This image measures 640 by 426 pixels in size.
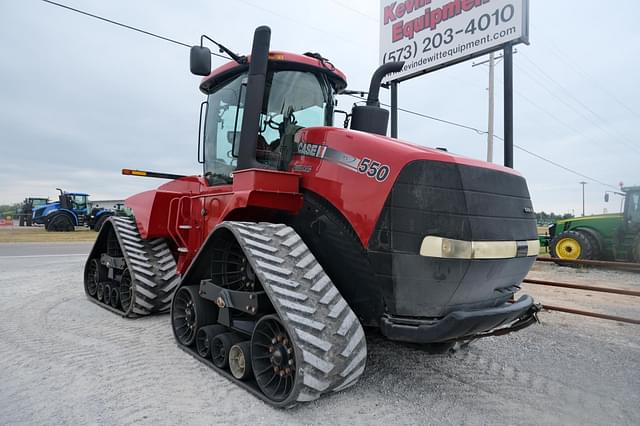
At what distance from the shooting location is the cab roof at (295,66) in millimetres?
4168

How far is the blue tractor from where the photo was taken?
91.0ft

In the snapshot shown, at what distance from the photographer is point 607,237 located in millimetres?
13578

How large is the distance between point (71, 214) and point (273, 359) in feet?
97.3

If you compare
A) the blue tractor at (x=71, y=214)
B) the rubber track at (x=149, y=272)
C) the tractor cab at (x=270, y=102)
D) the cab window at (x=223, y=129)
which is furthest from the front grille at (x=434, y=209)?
the blue tractor at (x=71, y=214)

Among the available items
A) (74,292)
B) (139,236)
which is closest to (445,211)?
(139,236)

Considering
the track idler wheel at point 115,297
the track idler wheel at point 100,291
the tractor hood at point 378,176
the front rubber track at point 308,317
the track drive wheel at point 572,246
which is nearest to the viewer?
the front rubber track at point 308,317

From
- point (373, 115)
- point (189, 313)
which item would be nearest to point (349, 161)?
point (373, 115)

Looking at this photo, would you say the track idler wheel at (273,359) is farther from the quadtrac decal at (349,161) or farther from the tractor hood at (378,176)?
the quadtrac decal at (349,161)

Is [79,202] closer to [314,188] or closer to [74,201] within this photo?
[74,201]

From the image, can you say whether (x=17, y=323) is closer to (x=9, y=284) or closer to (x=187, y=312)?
(x=187, y=312)

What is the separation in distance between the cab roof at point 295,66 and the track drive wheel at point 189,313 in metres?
2.33

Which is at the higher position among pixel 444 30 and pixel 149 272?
pixel 444 30

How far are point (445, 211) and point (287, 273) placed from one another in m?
1.22

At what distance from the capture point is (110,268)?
6.39 meters
